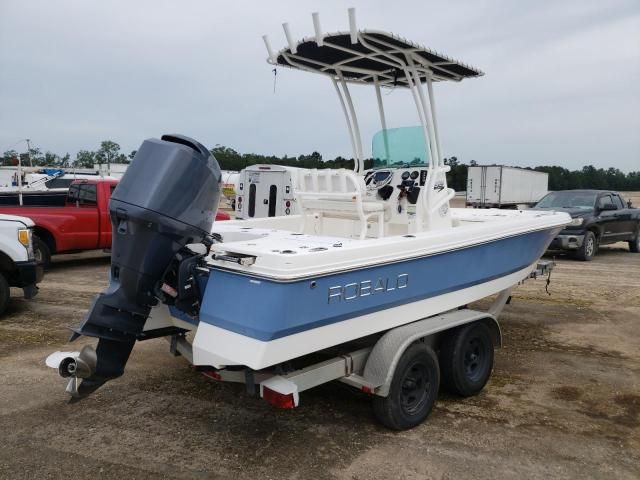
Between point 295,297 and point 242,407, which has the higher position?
point 295,297

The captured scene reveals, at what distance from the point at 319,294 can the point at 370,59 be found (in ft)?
9.13

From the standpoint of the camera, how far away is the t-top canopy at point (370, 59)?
4.45 metres

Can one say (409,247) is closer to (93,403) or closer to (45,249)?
(93,403)

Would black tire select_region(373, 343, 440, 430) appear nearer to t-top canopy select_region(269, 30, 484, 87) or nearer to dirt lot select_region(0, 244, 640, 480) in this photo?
dirt lot select_region(0, 244, 640, 480)

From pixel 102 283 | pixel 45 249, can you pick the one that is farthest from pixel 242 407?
pixel 45 249

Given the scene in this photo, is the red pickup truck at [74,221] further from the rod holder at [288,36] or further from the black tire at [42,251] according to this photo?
the rod holder at [288,36]

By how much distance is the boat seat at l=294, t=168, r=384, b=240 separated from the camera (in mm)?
4632

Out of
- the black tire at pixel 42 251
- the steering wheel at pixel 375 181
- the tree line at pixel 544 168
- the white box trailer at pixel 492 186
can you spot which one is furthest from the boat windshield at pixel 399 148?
the tree line at pixel 544 168

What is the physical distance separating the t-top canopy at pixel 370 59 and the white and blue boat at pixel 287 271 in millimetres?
20

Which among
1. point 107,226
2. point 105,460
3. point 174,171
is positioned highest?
point 174,171

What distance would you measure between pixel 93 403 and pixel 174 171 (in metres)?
2.14

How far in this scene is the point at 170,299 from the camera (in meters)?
3.50

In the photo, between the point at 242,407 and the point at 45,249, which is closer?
the point at 242,407

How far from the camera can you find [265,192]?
13.8m
